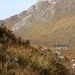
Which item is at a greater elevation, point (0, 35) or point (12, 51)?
point (0, 35)

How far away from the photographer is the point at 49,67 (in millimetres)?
11375

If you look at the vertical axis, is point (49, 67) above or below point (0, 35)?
below

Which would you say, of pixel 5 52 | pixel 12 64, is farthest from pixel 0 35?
pixel 12 64

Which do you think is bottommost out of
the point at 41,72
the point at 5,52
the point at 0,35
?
the point at 41,72

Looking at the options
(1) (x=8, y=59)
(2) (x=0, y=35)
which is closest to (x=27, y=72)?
(1) (x=8, y=59)

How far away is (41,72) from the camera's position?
11.0 meters

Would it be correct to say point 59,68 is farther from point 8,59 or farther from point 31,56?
point 8,59

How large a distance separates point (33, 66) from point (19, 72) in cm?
124

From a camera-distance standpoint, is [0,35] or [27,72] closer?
[27,72]

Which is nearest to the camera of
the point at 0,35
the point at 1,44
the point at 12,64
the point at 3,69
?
the point at 3,69

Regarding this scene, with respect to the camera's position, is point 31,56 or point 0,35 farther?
point 0,35

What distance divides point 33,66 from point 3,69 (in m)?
1.57

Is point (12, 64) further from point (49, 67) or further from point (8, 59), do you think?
point (49, 67)

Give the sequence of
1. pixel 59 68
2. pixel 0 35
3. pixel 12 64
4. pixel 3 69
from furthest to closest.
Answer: pixel 0 35 → pixel 59 68 → pixel 12 64 → pixel 3 69
